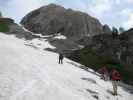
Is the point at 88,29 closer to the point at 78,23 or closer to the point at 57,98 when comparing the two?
the point at 78,23

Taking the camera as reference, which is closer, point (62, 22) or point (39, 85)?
point (39, 85)

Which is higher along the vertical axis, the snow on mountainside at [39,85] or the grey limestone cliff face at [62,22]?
the grey limestone cliff face at [62,22]

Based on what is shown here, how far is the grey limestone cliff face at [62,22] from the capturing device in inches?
4658

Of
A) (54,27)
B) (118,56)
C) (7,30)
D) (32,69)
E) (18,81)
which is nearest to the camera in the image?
(18,81)

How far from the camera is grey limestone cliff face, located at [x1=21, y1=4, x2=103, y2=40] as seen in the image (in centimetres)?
11831

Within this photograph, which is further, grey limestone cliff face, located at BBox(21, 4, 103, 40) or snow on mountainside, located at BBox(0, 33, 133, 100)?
grey limestone cliff face, located at BBox(21, 4, 103, 40)

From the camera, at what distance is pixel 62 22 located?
120 metres

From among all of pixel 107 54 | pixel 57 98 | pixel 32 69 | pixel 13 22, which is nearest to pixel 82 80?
pixel 32 69

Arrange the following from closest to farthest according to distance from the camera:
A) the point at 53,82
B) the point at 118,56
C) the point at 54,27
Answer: the point at 53,82
the point at 118,56
the point at 54,27

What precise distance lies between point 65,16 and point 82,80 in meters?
88.3

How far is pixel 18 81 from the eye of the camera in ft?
93.2

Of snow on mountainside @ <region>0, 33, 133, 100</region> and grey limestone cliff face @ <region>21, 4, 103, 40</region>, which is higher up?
grey limestone cliff face @ <region>21, 4, 103, 40</region>

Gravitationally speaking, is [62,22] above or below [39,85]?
above

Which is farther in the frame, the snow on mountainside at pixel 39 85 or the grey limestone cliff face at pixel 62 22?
the grey limestone cliff face at pixel 62 22
